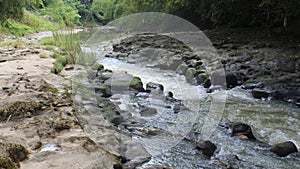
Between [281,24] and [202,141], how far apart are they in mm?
9567

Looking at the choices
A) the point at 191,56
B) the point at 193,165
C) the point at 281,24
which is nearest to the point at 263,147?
the point at 193,165

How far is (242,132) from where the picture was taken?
3.21 m

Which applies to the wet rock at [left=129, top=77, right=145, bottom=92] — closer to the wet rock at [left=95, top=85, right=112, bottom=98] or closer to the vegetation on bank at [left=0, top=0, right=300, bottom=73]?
the wet rock at [left=95, top=85, right=112, bottom=98]

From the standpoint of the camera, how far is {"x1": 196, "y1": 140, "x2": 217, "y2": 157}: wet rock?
108 inches

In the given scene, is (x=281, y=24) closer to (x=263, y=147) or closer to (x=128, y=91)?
(x=128, y=91)

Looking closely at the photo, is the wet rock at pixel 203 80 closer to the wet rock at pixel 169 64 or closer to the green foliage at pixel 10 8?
the wet rock at pixel 169 64

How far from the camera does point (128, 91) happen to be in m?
5.18

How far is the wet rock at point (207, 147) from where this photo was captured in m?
2.74

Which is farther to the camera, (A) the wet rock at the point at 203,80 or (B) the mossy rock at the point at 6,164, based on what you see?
(A) the wet rock at the point at 203,80

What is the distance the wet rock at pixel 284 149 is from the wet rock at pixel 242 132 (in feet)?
1.19

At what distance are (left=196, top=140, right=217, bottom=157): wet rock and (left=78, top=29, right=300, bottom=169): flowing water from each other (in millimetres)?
58

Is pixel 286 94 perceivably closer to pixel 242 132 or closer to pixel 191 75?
pixel 242 132

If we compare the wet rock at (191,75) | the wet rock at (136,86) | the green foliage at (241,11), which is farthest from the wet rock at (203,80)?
the green foliage at (241,11)

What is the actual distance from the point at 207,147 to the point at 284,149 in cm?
75
